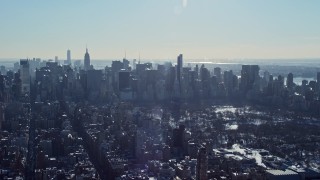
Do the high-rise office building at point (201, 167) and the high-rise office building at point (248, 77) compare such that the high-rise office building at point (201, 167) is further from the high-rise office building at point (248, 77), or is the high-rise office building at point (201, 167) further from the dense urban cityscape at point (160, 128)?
the high-rise office building at point (248, 77)

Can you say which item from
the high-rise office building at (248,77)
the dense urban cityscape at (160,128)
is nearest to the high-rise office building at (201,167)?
the dense urban cityscape at (160,128)

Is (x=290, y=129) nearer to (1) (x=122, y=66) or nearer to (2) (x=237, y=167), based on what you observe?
(2) (x=237, y=167)

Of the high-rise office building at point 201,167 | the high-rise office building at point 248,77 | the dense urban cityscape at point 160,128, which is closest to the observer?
the high-rise office building at point 201,167

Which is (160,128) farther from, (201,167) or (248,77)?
(248,77)

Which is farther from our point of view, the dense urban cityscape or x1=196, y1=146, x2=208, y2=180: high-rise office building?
the dense urban cityscape

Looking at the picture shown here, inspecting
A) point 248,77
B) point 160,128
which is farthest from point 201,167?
point 248,77

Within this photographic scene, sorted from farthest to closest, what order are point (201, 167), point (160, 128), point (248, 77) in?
1. point (248, 77)
2. point (160, 128)
3. point (201, 167)

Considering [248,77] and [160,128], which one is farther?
[248,77]

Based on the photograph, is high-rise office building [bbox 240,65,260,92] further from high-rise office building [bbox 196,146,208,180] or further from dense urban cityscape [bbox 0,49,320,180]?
high-rise office building [bbox 196,146,208,180]

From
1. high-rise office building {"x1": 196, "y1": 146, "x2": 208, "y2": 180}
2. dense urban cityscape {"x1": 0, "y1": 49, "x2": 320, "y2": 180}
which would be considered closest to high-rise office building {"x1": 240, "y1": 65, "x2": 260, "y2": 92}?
dense urban cityscape {"x1": 0, "y1": 49, "x2": 320, "y2": 180}

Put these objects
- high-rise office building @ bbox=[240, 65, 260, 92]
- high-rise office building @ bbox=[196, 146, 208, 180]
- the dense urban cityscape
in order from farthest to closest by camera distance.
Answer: high-rise office building @ bbox=[240, 65, 260, 92] → the dense urban cityscape → high-rise office building @ bbox=[196, 146, 208, 180]
